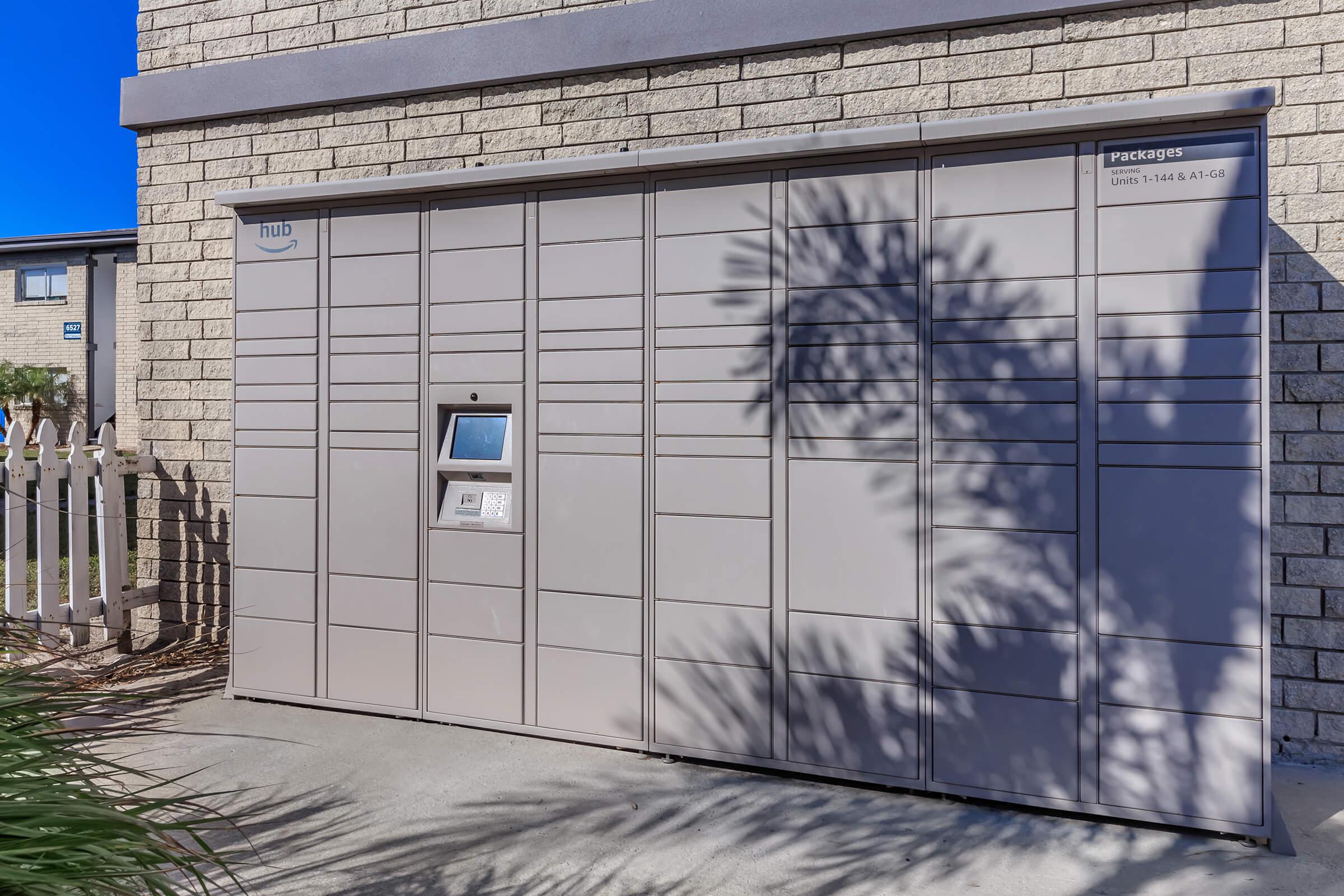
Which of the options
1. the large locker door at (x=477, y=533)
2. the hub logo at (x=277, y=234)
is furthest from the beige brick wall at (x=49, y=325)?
the large locker door at (x=477, y=533)

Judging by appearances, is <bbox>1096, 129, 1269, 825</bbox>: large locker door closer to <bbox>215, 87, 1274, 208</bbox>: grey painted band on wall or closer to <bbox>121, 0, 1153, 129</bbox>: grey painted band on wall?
<bbox>215, 87, 1274, 208</bbox>: grey painted band on wall

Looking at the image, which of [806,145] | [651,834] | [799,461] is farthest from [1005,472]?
[651,834]

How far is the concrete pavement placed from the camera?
9.85 feet

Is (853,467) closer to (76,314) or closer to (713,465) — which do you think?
(713,465)

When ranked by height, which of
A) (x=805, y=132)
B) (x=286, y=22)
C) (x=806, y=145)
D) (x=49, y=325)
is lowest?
(x=806, y=145)

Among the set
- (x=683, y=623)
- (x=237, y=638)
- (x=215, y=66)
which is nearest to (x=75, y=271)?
(x=215, y=66)

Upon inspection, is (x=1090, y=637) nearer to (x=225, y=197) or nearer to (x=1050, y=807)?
(x=1050, y=807)

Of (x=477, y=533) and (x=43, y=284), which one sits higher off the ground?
(x=43, y=284)

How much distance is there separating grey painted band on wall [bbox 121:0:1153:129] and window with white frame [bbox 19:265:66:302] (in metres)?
24.1

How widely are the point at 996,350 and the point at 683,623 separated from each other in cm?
174

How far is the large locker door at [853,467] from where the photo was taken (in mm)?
3648

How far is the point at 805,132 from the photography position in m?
4.65

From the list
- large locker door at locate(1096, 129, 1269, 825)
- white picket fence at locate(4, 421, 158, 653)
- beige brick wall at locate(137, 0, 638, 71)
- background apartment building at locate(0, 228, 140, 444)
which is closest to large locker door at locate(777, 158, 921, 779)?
large locker door at locate(1096, 129, 1269, 825)

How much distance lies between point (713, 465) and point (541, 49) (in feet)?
8.88
